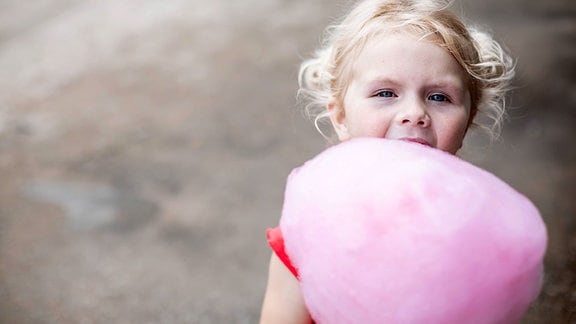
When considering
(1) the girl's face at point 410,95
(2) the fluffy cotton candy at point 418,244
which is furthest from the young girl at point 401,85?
(2) the fluffy cotton candy at point 418,244

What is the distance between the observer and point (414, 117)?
107 cm

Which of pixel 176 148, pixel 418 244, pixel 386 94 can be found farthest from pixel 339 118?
pixel 176 148

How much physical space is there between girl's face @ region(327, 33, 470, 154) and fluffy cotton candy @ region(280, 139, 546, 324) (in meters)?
0.22

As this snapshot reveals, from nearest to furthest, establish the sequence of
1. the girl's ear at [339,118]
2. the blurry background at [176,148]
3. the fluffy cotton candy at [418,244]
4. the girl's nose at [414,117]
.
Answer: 1. the fluffy cotton candy at [418,244]
2. the girl's nose at [414,117]
3. the girl's ear at [339,118]
4. the blurry background at [176,148]

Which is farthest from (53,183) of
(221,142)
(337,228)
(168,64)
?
(337,228)

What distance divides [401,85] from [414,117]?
0.07 meters

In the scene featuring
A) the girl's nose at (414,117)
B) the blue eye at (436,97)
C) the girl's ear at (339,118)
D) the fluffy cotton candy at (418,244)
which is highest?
the girl's ear at (339,118)

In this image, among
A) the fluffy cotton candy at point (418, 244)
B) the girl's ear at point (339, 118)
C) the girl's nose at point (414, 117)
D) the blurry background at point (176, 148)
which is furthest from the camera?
the blurry background at point (176, 148)

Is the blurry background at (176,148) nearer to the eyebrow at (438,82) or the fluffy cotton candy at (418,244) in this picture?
the eyebrow at (438,82)

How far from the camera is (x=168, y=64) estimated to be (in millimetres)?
3293

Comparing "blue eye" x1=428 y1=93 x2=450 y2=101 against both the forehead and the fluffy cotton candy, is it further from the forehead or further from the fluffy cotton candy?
the fluffy cotton candy

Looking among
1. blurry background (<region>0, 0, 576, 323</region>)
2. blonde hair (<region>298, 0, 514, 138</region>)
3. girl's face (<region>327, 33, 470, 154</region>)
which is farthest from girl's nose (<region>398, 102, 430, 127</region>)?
blurry background (<region>0, 0, 576, 323</region>)

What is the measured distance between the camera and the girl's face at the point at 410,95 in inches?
42.8

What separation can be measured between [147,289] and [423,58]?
1301 millimetres
